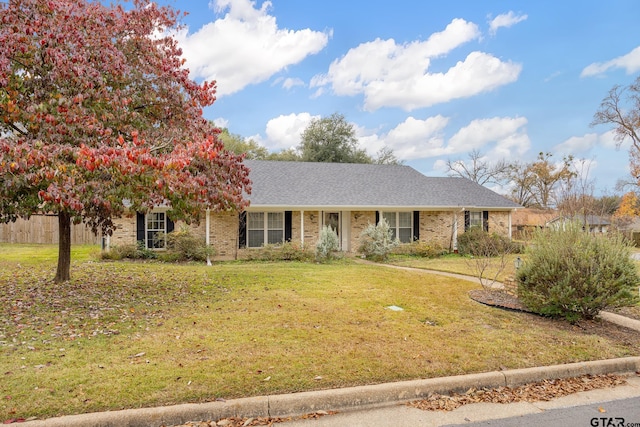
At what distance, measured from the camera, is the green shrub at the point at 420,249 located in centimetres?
1770

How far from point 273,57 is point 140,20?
809 cm

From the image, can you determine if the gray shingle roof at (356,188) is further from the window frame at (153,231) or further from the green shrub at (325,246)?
the window frame at (153,231)

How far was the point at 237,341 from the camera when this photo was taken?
5.13 m

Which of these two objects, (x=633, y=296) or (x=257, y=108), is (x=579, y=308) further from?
(x=257, y=108)

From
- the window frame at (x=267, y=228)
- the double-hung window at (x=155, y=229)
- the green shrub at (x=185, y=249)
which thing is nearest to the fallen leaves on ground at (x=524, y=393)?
the green shrub at (x=185, y=249)

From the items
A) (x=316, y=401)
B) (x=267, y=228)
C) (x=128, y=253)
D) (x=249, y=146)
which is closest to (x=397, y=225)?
(x=267, y=228)

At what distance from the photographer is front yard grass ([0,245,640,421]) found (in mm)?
3811

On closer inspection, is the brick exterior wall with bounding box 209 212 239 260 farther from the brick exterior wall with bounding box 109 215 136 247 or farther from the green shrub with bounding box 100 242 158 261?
the brick exterior wall with bounding box 109 215 136 247

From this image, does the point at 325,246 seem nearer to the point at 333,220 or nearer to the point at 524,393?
the point at 333,220

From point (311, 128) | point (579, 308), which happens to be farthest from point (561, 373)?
point (311, 128)

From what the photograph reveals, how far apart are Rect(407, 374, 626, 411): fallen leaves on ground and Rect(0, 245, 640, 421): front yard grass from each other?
29 centimetres

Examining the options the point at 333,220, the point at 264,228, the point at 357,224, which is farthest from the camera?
the point at 333,220

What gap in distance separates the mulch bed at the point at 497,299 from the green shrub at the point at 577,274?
68 cm

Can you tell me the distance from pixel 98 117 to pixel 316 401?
6627 millimetres
